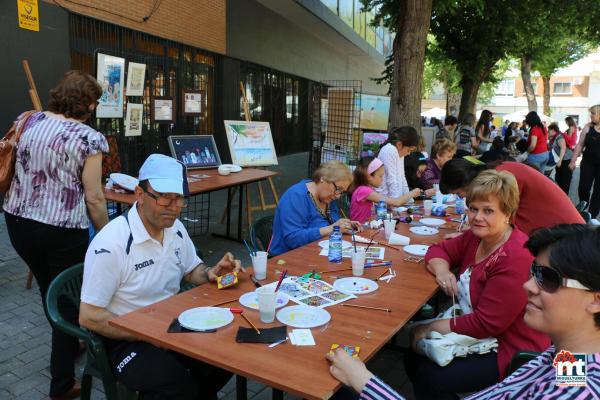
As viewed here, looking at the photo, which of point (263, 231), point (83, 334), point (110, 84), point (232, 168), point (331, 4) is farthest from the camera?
point (331, 4)

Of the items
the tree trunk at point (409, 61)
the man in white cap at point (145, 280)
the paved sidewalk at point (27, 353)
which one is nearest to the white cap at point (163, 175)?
the man in white cap at point (145, 280)

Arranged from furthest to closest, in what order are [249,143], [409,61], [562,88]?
[562,88]
[409,61]
[249,143]

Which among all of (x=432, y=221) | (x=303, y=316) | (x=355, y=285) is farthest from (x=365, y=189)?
(x=303, y=316)

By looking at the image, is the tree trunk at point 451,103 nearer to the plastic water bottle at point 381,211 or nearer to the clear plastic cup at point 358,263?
the plastic water bottle at point 381,211

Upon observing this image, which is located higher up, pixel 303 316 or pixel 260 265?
pixel 260 265

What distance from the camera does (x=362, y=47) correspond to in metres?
22.9

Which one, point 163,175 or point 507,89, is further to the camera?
point 507,89

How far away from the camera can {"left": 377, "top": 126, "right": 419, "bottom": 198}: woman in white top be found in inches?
223

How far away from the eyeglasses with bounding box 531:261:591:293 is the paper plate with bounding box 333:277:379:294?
1.26 metres

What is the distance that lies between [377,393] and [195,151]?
220 inches

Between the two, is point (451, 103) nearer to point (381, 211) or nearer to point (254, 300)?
point (381, 211)

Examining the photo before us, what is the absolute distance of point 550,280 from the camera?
4.47 feet

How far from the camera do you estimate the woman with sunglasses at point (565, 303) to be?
1269 mm

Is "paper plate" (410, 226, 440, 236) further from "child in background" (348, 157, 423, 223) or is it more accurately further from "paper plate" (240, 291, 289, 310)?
"paper plate" (240, 291, 289, 310)
